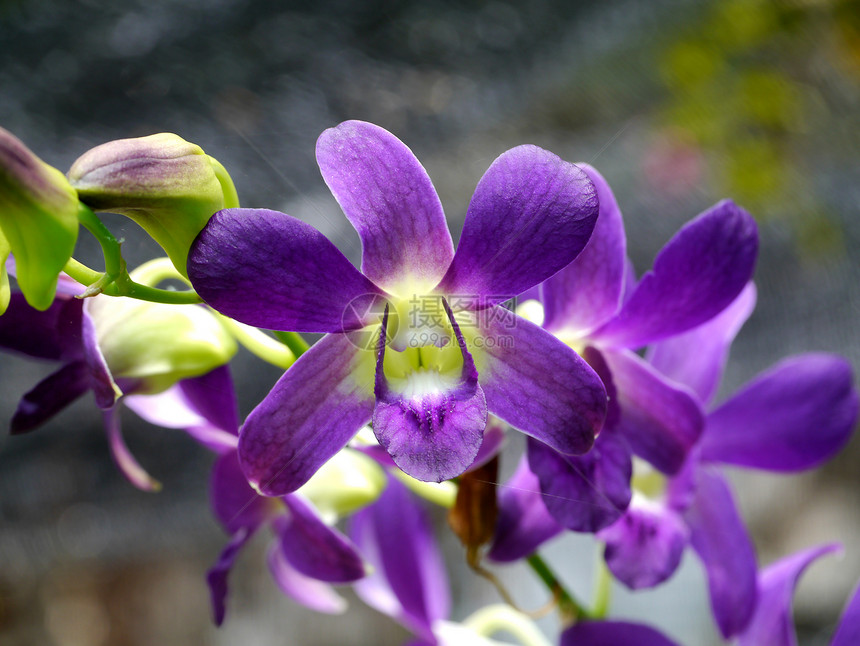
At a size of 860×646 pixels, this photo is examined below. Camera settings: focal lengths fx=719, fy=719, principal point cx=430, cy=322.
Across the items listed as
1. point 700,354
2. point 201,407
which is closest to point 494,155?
point 700,354

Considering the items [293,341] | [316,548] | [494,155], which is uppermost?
[293,341]

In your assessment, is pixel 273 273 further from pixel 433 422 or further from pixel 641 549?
pixel 641 549

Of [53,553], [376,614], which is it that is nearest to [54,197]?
[53,553]

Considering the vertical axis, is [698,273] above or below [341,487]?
above

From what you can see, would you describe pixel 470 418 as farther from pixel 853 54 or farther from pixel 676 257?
pixel 853 54

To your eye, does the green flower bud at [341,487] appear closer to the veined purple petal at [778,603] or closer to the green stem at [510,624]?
the green stem at [510,624]

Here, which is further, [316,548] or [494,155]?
[494,155]

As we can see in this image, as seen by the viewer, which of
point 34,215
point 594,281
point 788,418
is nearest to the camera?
point 34,215
